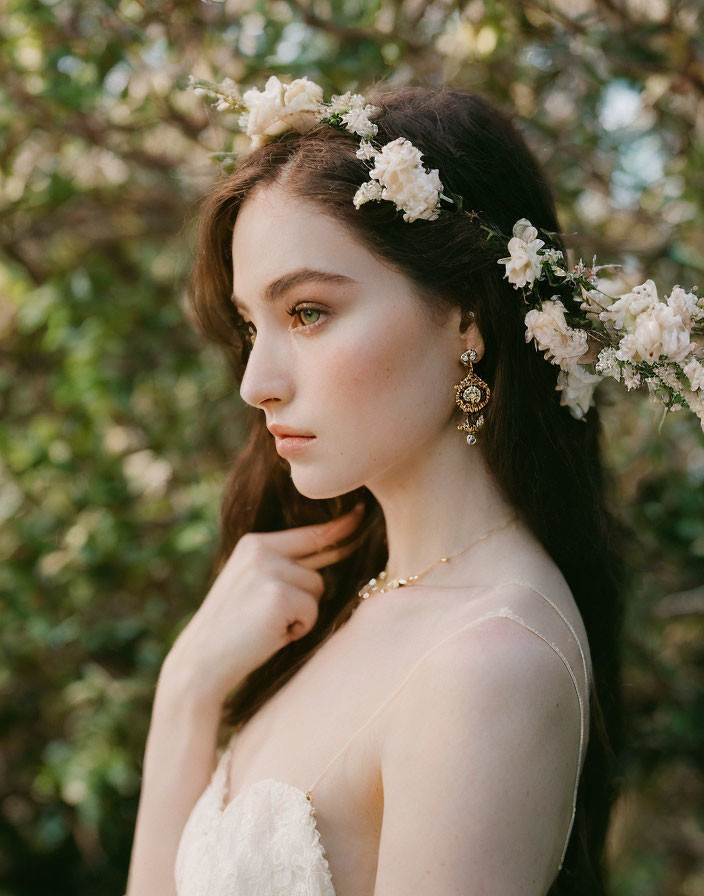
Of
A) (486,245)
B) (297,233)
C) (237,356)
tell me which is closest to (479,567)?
(486,245)

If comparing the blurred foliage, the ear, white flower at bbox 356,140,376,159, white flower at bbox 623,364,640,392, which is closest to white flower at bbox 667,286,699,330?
white flower at bbox 623,364,640,392

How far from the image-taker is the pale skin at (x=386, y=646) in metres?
1.21

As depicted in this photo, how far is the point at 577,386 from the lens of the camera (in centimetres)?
158

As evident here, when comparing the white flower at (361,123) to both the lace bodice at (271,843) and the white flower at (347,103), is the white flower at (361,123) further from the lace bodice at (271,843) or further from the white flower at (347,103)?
the lace bodice at (271,843)

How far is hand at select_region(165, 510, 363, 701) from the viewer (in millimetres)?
1896

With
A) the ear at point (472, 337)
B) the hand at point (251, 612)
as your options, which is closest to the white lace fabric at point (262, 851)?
the hand at point (251, 612)

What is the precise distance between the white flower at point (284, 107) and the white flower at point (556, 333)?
57cm

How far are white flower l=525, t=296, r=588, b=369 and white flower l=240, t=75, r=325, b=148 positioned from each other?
22.3 inches

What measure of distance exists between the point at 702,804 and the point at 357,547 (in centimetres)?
147

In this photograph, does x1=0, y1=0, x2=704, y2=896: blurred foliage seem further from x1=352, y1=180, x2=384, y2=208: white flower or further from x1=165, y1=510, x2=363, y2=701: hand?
x1=352, y1=180, x2=384, y2=208: white flower

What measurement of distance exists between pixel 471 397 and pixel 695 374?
409 mm

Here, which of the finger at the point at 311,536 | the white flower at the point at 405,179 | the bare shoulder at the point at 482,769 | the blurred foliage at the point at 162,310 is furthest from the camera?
the blurred foliage at the point at 162,310

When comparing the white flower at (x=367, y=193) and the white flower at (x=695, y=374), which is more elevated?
the white flower at (x=367, y=193)

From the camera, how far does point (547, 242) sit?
1.65 m
